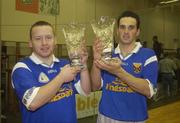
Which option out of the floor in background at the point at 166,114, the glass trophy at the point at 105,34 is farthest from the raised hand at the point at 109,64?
the floor in background at the point at 166,114

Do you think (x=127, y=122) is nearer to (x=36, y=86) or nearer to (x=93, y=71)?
(x=93, y=71)

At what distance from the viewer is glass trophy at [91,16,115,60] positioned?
1494 millimetres

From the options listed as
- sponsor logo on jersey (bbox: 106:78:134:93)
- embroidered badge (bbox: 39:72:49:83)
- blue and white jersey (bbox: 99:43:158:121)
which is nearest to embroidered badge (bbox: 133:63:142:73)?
blue and white jersey (bbox: 99:43:158:121)

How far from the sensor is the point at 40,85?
143 cm

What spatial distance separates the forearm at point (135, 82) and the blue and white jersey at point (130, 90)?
8cm

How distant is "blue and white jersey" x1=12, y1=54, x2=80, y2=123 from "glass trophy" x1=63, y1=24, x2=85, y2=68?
0.48ft

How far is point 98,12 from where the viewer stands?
3922 mm

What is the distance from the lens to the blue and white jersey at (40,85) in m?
1.39

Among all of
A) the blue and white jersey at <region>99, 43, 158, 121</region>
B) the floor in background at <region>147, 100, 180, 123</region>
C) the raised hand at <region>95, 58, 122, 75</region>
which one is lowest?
the floor in background at <region>147, 100, 180, 123</region>

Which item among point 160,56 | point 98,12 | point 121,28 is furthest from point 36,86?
point 160,56

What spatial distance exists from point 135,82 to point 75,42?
387 millimetres

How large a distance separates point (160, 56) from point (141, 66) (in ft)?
11.5

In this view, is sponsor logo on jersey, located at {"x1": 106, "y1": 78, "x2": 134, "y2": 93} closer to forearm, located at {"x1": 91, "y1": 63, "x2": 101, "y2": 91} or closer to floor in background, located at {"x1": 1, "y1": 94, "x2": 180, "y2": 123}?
forearm, located at {"x1": 91, "y1": 63, "x2": 101, "y2": 91}

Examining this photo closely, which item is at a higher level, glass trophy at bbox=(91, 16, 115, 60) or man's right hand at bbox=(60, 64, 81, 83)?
glass trophy at bbox=(91, 16, 115, 60)
